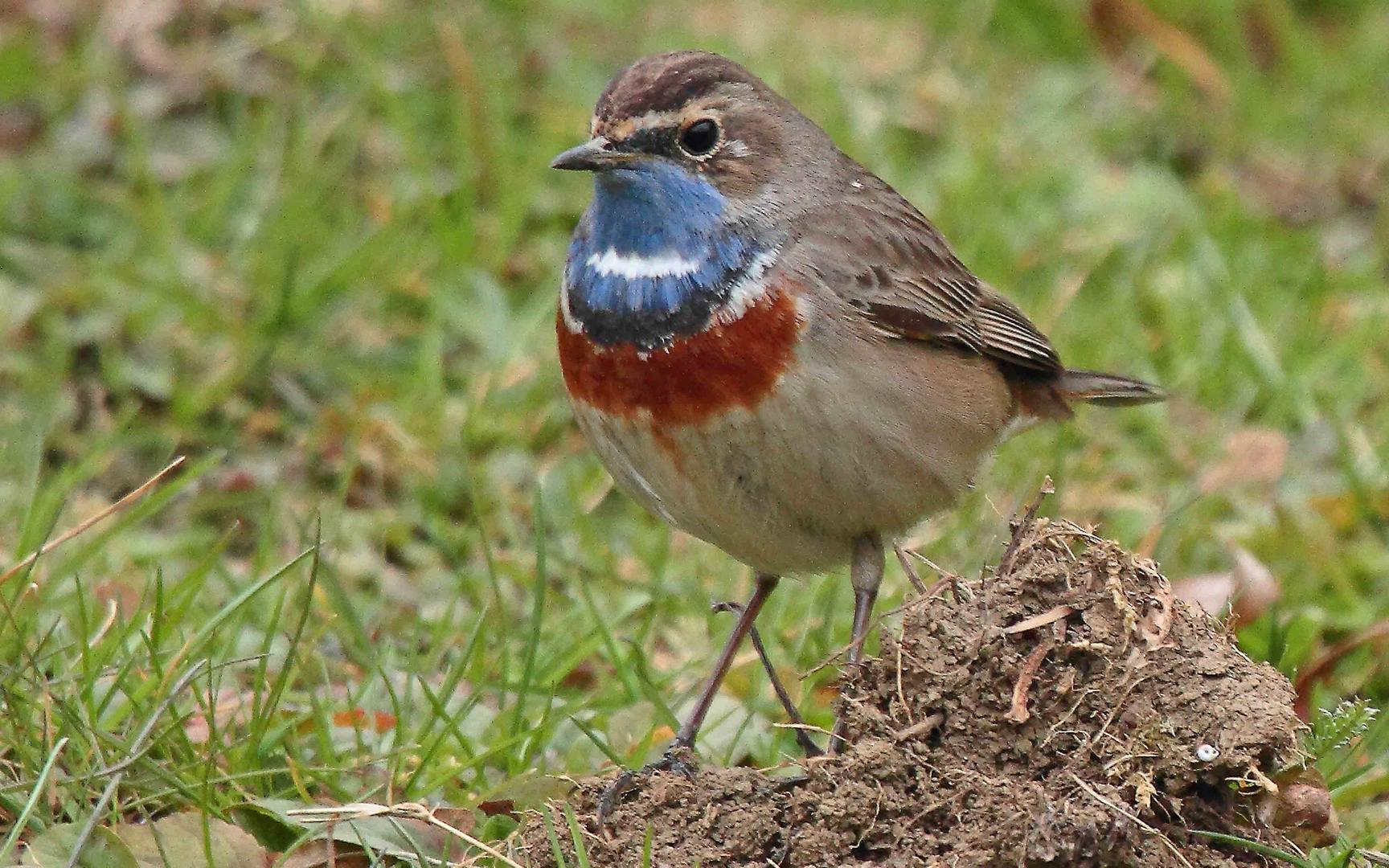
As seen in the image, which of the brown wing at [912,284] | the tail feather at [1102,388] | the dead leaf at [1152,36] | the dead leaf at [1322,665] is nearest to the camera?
the brown wing at [912,284]

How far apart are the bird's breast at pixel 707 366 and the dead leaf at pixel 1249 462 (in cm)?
279

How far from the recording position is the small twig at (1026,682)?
158 inches

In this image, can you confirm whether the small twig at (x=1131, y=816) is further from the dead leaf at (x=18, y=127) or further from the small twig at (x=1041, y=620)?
the dead leaf at (x=18, y=127)

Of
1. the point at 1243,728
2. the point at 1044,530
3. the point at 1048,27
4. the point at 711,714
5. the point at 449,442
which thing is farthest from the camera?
the point at 1048,27

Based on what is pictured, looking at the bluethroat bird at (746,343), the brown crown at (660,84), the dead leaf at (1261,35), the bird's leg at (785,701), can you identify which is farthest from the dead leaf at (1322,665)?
the dead leaf at (1261,35)

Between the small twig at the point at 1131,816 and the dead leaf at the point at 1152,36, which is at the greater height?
the dead leaf at the point at 1152,36

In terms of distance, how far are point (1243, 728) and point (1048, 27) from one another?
24.5 ft

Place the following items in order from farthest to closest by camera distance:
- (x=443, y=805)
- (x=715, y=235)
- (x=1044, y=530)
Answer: (x=715, y=235), (x=443, y=805), (x=1044, y=530)

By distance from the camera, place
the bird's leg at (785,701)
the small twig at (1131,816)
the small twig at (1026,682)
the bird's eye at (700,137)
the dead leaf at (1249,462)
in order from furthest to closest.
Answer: the dead leaf at (1249,462) → the bird's eye at (700,137) → the bird's leg at (785,701) → the small twig at (1026,682) → the small twig at (1131,816)

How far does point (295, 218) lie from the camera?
790 cm

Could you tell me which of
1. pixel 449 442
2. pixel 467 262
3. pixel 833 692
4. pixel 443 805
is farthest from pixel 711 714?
pixel 467 262

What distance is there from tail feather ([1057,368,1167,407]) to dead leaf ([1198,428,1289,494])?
90 centimetres

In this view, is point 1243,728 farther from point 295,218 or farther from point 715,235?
point 295,218

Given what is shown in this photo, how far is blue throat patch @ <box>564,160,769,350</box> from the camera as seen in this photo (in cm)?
504
